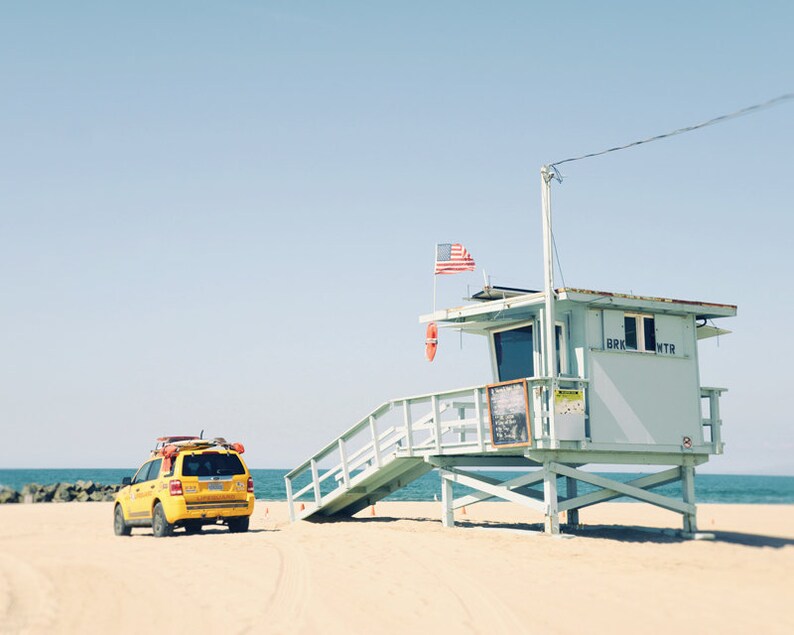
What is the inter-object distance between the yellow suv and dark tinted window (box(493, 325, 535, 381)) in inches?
231

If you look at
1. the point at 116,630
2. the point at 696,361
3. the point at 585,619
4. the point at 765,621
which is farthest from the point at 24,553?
the point at 696,361

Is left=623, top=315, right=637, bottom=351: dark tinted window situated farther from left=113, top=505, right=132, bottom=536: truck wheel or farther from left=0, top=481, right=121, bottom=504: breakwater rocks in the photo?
left=0, top=481, right=121, bottom=504: breakwater rocks

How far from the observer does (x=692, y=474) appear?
20.2 meters

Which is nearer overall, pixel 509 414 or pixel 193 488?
pixel 509 414

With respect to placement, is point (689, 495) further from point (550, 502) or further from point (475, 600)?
point (475, 600)

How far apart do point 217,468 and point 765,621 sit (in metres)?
12.2

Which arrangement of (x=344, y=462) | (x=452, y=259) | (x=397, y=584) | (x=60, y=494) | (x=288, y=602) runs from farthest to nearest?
(x=60, y=494) → (x=344, y=462) → (x=452, y=259) → (x=397, y=584) → (x=288, y=602)

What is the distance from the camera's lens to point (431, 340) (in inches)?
862

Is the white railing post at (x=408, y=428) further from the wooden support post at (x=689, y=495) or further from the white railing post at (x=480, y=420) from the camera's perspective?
the wooden support post at (x=689, y=495)

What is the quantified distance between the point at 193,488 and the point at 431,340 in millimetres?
6051

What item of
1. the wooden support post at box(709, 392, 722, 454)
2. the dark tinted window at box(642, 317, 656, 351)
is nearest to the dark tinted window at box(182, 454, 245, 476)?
the dark tinted window at box(642, 317, 656, 351)

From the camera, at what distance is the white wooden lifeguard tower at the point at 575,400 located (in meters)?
18.3

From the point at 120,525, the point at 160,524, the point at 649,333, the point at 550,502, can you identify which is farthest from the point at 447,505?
the point at 120,525

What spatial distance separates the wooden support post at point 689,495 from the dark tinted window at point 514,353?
3.70 metres
